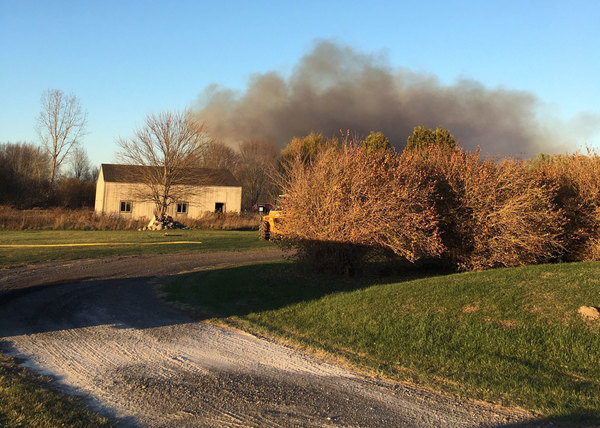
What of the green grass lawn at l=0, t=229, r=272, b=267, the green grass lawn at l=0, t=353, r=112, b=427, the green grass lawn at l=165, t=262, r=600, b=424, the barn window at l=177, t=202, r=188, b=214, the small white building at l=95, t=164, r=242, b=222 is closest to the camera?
the green grass lawn at l=0, t=353, r=112, b=427

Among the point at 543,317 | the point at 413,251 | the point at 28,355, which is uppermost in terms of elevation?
the point at 413,251

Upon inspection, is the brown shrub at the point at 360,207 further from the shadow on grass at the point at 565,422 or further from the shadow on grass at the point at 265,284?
the shadow on grass at the point at 565,422

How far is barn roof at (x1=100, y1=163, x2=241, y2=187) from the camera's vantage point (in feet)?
148

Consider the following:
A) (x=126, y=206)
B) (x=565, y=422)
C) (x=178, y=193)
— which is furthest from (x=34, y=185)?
(x=565, y=422)

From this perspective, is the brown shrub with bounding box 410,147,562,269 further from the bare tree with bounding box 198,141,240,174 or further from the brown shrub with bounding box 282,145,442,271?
the bare tree with bounding box 198,141,240,174

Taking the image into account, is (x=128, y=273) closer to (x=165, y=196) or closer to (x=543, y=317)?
(x=543, y=317)

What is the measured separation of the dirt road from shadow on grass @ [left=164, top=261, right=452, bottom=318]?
4.17ft

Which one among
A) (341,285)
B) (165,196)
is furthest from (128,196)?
(341,285)

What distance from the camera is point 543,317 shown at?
8.41 metres

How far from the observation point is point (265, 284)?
13.1m

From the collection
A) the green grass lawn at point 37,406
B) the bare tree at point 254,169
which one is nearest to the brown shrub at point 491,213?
the green grass lawn at point 37,406

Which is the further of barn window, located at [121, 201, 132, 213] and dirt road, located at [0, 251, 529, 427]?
barn window, located at [121, 201, 132, 213]

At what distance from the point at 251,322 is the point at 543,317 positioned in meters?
5.13

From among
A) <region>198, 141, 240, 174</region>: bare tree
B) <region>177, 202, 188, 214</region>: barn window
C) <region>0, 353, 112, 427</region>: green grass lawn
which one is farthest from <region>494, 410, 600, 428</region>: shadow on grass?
<region>198, 141, 240, 174</region>: bare tree
